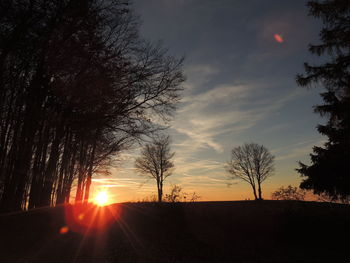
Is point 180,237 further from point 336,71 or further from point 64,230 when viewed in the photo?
point 336,71

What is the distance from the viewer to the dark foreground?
5355 mm

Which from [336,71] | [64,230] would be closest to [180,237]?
[64,230]

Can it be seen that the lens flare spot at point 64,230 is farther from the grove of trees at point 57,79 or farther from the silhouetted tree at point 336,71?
the silhouetted tree at point 336,71

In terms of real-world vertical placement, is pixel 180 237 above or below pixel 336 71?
below

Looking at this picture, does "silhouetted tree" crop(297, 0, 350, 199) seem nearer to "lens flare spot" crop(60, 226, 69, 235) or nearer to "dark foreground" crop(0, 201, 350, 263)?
"dark foreground" crop(0, 201, 350, 263)

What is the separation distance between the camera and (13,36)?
6.37m

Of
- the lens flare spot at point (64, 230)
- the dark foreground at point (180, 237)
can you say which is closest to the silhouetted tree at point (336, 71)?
the dark foreground at point (180, 237)

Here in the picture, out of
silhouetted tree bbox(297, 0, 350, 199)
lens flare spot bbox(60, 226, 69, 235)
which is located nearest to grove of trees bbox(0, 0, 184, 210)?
lens flare spot bbox(60, 226, 69, 235)

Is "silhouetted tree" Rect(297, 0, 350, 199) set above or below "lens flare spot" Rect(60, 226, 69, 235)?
above

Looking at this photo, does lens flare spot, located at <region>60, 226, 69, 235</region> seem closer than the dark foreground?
No

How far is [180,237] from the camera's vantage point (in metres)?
6.84

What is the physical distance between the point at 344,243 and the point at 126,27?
10.9m

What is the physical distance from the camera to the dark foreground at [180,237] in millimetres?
5355

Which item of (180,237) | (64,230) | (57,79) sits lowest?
(180,237)
